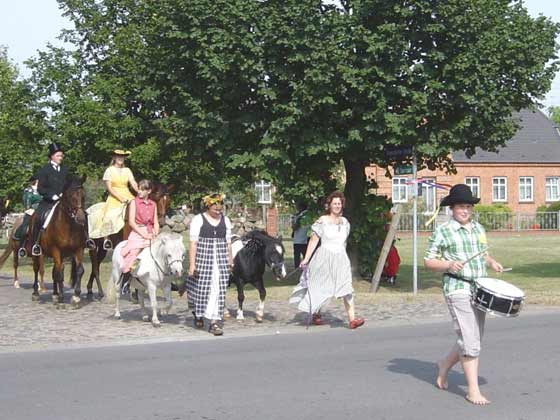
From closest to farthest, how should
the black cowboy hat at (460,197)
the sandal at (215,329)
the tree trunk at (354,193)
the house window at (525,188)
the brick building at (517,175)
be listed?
the black cowboy hat at (460,197) < the sandal at (215,329) < the tree trunk at (354,193) < the brick building at (517,175) < the house window at (525,188)

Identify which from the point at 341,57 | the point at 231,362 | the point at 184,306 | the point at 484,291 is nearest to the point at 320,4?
the point at 341,57

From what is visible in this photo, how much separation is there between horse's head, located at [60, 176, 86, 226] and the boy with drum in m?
9.07

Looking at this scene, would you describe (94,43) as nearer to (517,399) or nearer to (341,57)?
(341,57)

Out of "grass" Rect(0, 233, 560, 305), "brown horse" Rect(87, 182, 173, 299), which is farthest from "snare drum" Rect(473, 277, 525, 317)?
"brown horse" Rect(87, 182, 173, 299)

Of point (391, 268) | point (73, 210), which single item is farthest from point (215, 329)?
point (391, 268)

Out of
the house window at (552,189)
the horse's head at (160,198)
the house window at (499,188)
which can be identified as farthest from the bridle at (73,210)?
the house window at (552,189)

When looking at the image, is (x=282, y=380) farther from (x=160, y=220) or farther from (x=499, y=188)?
(x=499, y=188)

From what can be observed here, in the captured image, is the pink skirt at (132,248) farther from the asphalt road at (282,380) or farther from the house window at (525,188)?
the house window at (525,188)

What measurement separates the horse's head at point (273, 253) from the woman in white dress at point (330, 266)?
0.40 metres

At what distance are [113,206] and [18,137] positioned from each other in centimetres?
1674

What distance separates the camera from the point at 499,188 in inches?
2908

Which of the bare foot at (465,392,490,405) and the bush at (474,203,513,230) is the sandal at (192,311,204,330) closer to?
the bare foot at (465,392,490,405)

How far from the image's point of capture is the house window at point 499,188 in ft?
242

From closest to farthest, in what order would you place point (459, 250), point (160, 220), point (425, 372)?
point (459, 250) → point (425, 372) → point (160, 220)
